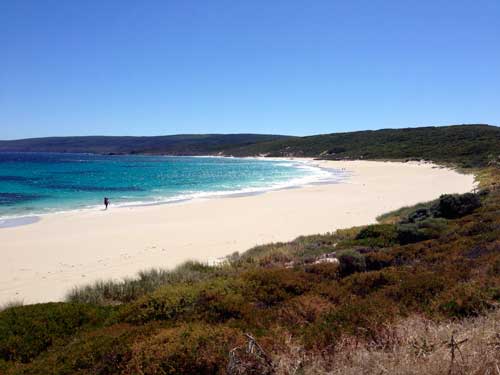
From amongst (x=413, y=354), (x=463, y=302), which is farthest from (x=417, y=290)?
(x=413, y=354)

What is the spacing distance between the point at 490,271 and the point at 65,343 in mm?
6098

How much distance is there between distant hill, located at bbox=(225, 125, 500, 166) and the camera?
62688 millimetres

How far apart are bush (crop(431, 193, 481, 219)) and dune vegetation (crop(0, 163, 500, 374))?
4.01 m

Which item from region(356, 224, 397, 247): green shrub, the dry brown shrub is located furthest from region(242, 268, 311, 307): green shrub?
region(356, 224, 397, 247): green shrub

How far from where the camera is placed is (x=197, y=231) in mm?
16141

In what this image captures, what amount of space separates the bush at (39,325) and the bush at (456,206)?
35.6 feet

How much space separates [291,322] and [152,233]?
12108 mm

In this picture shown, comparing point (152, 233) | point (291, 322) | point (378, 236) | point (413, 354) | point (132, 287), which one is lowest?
point (152, 233)

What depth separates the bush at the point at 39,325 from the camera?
15.3 feet

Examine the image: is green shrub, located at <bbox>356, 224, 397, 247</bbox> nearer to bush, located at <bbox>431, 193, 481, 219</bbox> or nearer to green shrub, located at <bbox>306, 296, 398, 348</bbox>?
bush, located at <bbox>431, 193, 481, 219</bbox>

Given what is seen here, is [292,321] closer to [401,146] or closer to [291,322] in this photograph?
[291,322]

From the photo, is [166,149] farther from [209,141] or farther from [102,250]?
[102,250]

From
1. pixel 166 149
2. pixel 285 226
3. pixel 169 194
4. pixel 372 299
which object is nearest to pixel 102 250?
pixel 285 226

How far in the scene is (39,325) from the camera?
5.13 m
